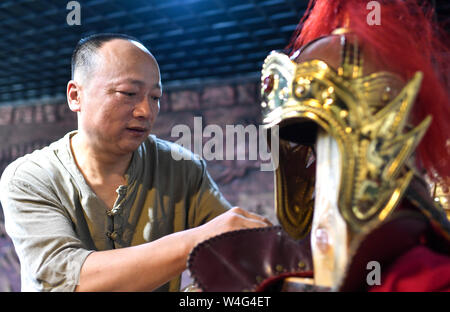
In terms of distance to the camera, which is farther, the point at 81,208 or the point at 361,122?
the point at 81,208

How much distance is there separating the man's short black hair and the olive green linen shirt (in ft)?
0.69

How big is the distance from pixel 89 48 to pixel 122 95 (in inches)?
6.8

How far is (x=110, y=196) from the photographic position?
103 cm

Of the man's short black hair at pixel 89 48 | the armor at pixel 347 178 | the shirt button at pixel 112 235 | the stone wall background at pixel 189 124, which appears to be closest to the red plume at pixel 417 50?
the armor at pixel 347 178

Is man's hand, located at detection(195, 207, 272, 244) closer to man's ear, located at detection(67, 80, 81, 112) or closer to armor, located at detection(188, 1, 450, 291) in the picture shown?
armor, located at detection(188, 1, 450, 291)

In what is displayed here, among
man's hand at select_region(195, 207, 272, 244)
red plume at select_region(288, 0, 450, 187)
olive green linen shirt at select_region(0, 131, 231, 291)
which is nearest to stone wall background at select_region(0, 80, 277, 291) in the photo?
olive green linen shirt at select_region(0, 131, 231, 291)

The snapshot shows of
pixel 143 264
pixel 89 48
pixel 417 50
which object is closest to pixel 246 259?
pixel 143 264

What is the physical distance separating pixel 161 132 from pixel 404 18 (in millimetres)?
2046

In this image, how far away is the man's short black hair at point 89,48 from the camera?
1003 mm

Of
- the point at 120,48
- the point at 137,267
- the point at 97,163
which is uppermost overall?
the point at 120,48

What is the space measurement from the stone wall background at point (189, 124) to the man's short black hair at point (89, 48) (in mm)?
1397

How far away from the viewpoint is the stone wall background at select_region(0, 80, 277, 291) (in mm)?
2355

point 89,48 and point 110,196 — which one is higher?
point 89,48

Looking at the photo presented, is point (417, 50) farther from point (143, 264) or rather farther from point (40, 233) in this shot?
point (40, 233)
